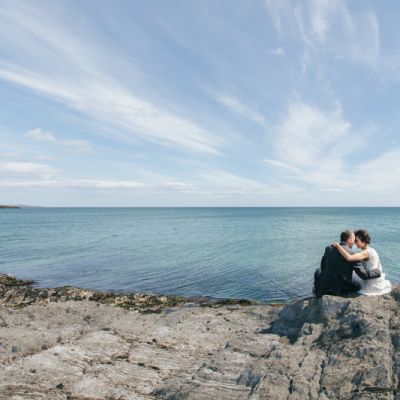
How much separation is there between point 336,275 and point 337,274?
0.06 m

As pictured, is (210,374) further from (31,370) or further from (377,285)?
(377,285)

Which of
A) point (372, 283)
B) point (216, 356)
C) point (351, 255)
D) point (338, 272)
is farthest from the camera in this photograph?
point (338, 272)

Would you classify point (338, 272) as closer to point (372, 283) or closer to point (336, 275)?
point (336, 275)

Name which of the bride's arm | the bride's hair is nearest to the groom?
the bride's arm

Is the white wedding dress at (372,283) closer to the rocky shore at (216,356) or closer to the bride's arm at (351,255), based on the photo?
the bride's arm at (351,255)

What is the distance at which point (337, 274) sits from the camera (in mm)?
11117

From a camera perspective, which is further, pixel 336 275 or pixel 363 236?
pixel 336 275

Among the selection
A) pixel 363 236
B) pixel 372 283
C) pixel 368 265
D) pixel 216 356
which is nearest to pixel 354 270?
pixel 368 265

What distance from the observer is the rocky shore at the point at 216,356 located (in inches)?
292

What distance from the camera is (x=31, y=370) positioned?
8.97 metres

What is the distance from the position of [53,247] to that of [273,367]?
47.0 metres

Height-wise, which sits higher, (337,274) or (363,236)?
(363,236)

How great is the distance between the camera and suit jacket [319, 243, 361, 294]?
429 inches

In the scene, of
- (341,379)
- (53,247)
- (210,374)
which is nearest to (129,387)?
(210,374)
